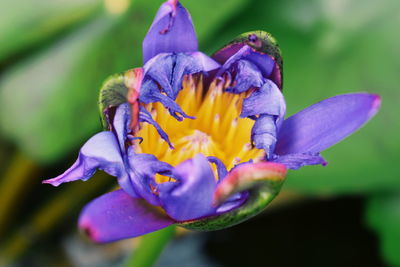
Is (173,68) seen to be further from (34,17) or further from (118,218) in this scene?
(34,17)

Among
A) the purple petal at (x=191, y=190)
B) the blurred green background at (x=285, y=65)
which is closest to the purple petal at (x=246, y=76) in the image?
the purple petal at (x=191, y=190)

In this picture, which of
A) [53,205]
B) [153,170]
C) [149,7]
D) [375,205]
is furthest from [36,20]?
[375,205]

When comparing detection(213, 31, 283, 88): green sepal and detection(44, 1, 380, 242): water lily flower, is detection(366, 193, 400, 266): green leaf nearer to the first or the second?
detection(44, 1, 380, 242): water lily flower

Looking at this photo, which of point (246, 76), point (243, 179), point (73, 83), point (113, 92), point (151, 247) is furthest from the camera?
point (73, 83)

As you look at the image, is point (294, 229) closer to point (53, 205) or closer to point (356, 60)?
point (356, 60)

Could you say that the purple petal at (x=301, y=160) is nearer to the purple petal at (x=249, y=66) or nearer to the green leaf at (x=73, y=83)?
the purple petal at (x=249, y=66)

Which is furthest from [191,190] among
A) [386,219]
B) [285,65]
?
[386,219]

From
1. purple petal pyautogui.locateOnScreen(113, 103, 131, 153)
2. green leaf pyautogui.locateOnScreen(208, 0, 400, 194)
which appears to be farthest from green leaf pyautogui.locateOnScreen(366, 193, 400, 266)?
purple petal pyautogui.locateOnScreen(113, 103, 131, 153)
